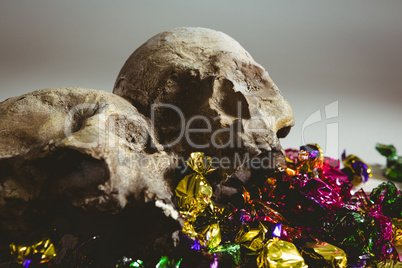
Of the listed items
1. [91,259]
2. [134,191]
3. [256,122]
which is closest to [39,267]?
[91,259]

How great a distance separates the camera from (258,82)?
1.01 meters

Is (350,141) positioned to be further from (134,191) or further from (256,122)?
(134,191)

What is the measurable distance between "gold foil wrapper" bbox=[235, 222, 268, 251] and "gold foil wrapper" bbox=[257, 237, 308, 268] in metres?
0.03

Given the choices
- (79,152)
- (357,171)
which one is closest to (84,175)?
(79,152)

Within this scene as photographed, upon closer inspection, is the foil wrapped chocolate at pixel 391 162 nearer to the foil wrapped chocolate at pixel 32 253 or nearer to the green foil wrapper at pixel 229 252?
the green foil wrapper at pixel 229 252

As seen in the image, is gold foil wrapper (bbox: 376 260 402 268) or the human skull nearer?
the human skull

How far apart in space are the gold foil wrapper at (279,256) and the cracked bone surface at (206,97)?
0.20 m

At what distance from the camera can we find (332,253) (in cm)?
81

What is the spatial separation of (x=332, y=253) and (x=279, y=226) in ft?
0.39

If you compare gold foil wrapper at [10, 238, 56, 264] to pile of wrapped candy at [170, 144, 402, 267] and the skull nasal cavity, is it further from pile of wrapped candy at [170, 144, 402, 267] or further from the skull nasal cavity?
the skull nasal cavity

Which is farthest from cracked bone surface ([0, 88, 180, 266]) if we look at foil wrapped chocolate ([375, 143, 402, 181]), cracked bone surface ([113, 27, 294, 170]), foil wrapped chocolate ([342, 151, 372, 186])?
foil wrapped chocolate ([375, 143, 402, 181])

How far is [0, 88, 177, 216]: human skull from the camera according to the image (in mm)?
702

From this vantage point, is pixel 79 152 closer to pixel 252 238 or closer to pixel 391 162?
pixel 252 238

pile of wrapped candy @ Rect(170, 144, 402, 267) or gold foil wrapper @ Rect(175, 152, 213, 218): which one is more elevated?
gold foil wrapper @ Rect(175, 152, 213, 218)
